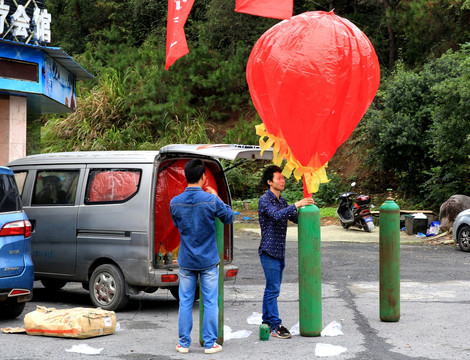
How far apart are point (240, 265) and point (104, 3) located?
2840cm

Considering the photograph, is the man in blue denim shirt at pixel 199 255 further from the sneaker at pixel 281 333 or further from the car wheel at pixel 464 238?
the car wheel at pixel 464 238

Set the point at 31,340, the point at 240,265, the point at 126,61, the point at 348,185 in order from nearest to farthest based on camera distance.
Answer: the point at 31,340
the point at 240,265
the point at 348,185
the point at 126,61

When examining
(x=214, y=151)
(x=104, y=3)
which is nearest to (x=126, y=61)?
(x=104, y=3)

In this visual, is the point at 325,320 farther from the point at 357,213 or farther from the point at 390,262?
the point at 357,213

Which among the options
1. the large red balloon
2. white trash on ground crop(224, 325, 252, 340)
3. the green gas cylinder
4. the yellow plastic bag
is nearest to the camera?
the large red balloon

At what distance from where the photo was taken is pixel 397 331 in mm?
7453

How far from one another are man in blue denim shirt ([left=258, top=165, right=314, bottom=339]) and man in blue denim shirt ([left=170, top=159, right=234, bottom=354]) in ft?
2.25

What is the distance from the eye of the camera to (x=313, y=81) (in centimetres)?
681

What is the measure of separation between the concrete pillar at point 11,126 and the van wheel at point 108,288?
25.2 feet

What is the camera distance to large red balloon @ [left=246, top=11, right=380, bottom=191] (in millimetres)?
6844

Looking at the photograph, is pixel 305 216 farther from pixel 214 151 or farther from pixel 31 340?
pixel 31 340

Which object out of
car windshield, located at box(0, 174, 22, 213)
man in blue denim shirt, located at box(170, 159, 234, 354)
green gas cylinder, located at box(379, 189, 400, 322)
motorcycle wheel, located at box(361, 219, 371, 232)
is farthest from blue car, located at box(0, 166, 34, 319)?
motorcycle wheel, located at box(361, 219, 371, 232)

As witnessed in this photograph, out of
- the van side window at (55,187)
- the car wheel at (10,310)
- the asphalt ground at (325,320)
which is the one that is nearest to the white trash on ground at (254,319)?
the asphalt ground at (325,320)

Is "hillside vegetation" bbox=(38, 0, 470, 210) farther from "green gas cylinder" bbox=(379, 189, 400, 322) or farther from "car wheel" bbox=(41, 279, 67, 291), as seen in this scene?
"car wheel" bbox=(41, 279, 67, 291)
